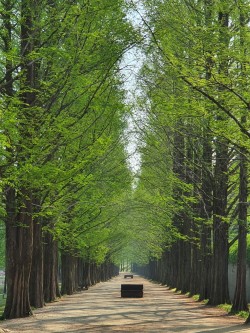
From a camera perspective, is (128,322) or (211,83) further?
(128,322)

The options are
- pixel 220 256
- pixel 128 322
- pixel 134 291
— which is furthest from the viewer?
pixel 134 291

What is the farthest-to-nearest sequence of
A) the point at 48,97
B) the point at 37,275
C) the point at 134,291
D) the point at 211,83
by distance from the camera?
the point at 134,291 < the point at 37,275 < the point at 48,97 < the point at 211,83

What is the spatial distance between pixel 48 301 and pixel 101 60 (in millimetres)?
16779

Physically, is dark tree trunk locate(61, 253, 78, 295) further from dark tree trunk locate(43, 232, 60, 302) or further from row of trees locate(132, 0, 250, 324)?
row of trees locate(132, 0, 250, 324)

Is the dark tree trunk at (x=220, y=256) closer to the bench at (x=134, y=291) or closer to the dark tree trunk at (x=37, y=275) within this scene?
the bench at (x=134, y=291)

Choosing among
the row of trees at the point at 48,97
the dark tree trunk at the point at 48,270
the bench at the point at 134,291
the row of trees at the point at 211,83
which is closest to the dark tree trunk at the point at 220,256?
the row of trees at the point at 211,83

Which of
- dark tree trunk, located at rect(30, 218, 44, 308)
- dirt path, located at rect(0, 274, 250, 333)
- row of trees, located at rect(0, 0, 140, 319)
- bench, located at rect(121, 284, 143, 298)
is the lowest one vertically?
bench, located at rect(121, 284, 143, 298)

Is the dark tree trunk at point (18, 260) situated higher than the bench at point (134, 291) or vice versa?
the dark tree trunk at point (18, 260)

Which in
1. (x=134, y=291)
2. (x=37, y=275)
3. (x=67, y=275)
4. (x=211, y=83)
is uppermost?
(x=211, y=83)

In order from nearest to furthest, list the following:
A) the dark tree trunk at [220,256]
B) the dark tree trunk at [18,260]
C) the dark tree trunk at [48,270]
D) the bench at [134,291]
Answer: the dark tree trunk at [18,260] → the dark tree trunk at [220,256] → the dark tree trunk at [48,270] → the bench at [134,291]

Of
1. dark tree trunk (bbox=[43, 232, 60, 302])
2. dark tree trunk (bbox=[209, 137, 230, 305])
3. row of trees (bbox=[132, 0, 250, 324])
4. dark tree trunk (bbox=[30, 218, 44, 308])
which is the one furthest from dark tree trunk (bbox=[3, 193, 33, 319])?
dark tree trunk (bbox=[43, 232, 60, 302])

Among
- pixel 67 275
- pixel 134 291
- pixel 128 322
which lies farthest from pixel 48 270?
pixel 128 322

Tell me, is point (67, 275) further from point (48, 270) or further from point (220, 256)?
point (220, 256)

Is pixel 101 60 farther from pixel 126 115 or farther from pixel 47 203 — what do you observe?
pixel 126 115
